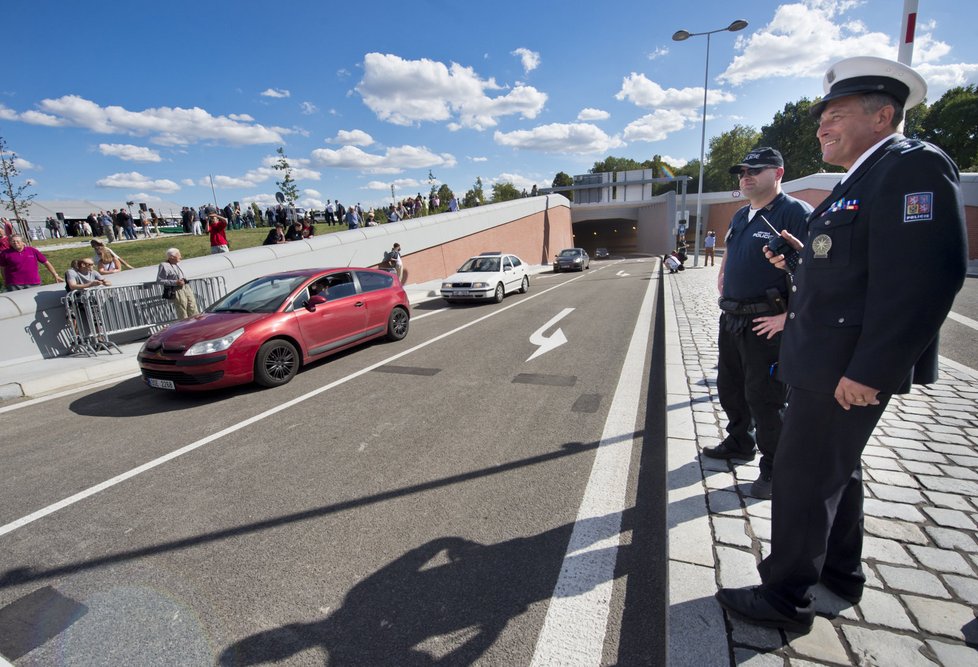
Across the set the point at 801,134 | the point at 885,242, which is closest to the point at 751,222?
the point at 885,242

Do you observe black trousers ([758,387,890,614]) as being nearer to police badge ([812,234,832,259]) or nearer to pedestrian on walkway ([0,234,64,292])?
police badge ([812,234,832,259])

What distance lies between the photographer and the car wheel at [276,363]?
5792 mm

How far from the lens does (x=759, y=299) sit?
2861mm

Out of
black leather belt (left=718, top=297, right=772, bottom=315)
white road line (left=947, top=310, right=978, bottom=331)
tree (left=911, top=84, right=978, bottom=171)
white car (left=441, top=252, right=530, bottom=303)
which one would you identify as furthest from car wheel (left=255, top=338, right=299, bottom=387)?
tree (left=911, top=84, right=978, bottom=171)

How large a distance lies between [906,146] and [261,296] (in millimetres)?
7201

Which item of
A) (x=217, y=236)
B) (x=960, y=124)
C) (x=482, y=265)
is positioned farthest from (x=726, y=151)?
(x=217, y=236)

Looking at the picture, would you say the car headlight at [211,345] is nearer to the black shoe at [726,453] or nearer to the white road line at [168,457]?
the white road line at [168,457]

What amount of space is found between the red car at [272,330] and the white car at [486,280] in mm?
5101

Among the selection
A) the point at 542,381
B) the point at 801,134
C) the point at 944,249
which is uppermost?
the point at 801,134

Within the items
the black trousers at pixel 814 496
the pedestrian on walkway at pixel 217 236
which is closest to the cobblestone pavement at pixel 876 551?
the black trousers at pixel 814 496

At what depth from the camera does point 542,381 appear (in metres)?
5.84

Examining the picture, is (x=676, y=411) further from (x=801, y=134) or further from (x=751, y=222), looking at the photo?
(x=801, y=134)

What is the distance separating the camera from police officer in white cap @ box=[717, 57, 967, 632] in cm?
143

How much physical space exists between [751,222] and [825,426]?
1.81 m
